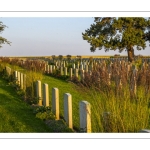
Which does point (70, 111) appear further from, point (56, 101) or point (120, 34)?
point (120, 34)

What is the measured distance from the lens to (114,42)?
2452 cm

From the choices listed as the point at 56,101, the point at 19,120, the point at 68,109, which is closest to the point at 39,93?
the point at 19,120

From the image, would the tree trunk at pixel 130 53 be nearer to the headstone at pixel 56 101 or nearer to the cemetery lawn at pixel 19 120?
the cemetery lawn at pixel 19 120

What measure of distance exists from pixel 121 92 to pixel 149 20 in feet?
69.9

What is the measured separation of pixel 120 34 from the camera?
24188 millimetres

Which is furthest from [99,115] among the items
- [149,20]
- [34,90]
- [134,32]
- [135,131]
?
[149,20]

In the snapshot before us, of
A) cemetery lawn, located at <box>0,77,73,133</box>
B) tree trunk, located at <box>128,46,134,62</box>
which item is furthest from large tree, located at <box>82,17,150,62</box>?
cemetery lawn, located at <box>0,77,73,133</box>

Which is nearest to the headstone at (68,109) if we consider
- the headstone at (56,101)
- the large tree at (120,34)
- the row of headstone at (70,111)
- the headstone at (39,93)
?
the row of headstone at (70,111)

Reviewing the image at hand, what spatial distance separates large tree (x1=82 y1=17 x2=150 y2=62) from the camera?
2375 centimetres

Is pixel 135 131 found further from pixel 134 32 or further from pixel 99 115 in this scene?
pixel 134 32

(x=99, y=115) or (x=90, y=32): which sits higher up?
(x=90, y=32)

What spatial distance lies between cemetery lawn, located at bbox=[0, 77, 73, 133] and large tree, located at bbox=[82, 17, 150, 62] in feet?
48.7

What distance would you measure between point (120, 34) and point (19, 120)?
18.1 m

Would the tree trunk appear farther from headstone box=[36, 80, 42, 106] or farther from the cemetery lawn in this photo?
headstone box=[36, 80, 42, 106]
